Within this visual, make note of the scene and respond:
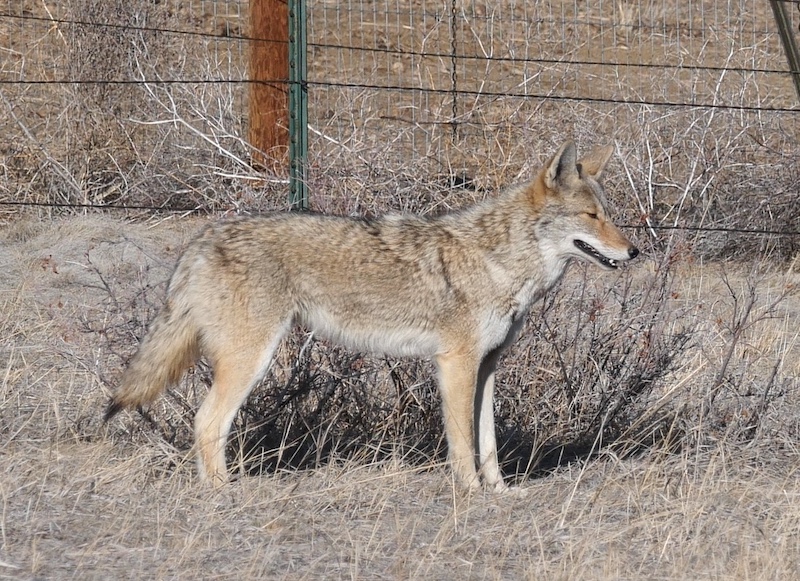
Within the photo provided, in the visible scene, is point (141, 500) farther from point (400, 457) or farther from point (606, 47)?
point (606, 47)

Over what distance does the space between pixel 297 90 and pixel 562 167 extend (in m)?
3.51

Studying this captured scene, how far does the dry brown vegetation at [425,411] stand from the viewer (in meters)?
4.34

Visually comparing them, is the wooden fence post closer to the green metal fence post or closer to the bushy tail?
the green metal fence post

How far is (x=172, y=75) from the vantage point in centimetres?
1098

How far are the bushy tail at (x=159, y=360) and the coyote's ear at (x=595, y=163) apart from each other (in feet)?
6.33

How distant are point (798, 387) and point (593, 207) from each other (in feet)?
6.08

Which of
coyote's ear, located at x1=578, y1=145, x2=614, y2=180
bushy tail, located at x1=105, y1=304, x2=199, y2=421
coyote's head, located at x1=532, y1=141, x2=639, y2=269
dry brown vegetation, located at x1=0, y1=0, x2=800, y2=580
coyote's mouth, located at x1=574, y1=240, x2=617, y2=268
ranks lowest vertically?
dry brown vegetation, located at x1=0, y1=0, x2=800, y2=580

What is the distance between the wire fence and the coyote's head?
2109 millimetres

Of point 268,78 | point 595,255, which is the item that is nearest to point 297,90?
point 268,78

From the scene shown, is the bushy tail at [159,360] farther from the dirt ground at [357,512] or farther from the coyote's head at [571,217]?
the coyote's head at [571,217]

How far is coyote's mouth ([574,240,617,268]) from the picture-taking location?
5.52 meters

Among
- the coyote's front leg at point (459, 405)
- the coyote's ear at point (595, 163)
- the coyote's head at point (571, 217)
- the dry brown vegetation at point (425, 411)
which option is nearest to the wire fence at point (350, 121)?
the dry brown vegetation at point (425, 411)

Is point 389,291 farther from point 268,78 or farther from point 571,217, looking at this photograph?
point 268,78

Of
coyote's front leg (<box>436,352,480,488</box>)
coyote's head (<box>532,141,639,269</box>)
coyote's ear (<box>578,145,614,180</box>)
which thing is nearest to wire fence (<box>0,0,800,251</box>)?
coyote's ear (<box>578,145,614,180</box>)
